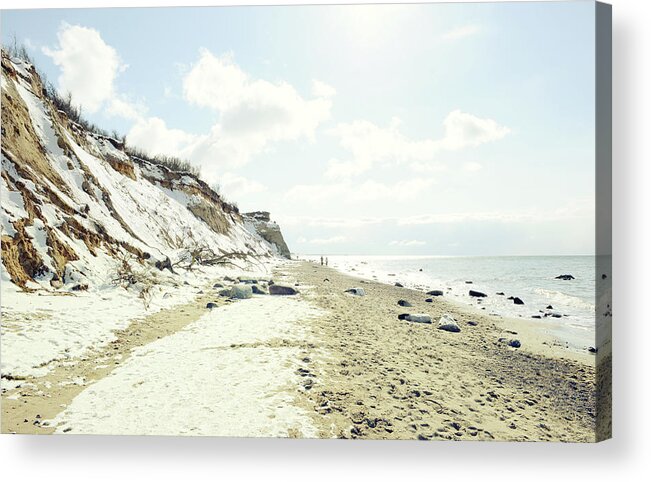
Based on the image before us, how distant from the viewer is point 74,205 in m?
3.54

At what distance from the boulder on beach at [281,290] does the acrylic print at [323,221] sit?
22 mm

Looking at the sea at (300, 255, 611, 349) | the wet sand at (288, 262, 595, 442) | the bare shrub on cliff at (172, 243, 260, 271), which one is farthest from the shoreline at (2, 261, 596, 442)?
the bare shrub on cliff at (172, 243, 260, 271)

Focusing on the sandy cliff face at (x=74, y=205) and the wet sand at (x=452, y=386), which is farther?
the sandy cliff face at (x=74, y=205)

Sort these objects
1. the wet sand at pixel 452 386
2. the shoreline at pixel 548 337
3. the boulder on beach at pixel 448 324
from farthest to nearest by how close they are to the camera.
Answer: the boulder on beach at pixel 448 324, the shoreline at pixel 548 337, the wet sand at pixel 452 386

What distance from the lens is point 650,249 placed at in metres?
3.08

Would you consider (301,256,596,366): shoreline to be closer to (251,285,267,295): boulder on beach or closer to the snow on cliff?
(251,285,267,295): boulder on beach

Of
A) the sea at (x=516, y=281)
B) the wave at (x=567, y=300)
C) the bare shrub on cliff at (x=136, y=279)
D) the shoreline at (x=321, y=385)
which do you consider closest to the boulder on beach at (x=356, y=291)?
the sea at (x=516, y=281)

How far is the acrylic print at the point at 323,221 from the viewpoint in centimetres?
293

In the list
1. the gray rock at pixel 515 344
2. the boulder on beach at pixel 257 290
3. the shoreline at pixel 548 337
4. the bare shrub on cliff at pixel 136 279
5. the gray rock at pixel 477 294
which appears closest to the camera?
the shoreline at pixel 548 337

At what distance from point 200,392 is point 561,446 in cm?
297

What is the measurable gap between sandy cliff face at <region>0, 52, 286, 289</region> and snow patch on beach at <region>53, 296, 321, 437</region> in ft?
2.91

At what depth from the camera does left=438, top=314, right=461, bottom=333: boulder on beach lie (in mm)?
3283

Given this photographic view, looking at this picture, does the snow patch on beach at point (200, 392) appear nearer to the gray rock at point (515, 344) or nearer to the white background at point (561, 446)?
the white background at point (561, 446)

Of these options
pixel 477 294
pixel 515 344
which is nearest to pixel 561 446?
pixel 515 344
